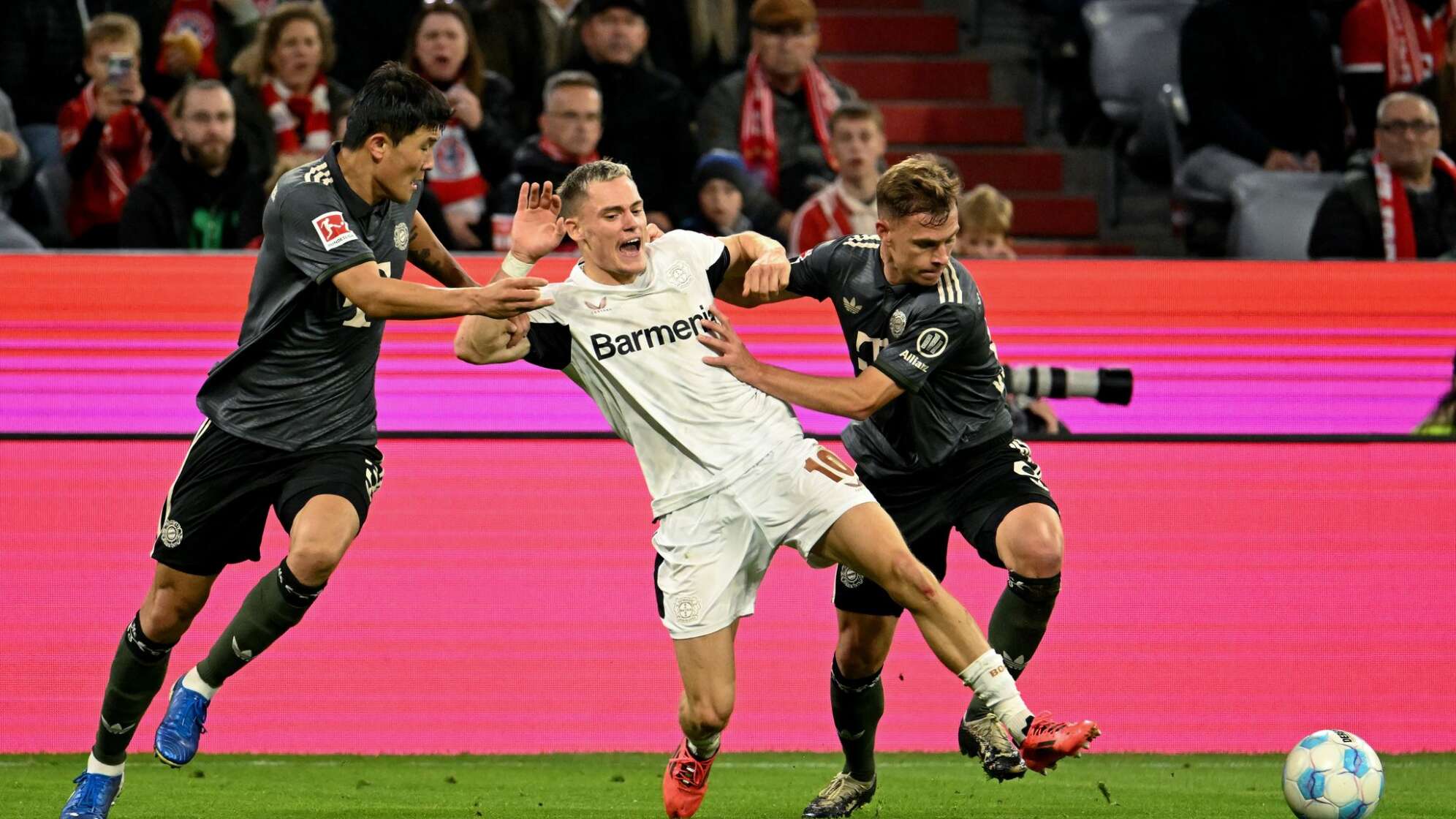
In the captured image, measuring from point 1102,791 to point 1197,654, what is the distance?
122 centimetres

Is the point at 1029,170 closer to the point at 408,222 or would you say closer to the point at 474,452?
the point at 474,452

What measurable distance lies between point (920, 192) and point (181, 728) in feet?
8.68

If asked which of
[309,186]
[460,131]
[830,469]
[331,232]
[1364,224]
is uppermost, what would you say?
[309,186]

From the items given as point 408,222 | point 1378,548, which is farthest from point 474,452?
point 1378,548

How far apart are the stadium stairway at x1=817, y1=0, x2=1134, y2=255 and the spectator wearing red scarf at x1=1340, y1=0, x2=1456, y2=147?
1487 mm

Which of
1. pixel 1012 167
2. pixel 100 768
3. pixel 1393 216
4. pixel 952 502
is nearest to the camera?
pixel 100 768

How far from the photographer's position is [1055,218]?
36.7 feet

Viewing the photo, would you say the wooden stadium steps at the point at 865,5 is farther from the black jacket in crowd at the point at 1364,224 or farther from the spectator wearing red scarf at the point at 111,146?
the spectator wearing red scarf at the point at 111,146

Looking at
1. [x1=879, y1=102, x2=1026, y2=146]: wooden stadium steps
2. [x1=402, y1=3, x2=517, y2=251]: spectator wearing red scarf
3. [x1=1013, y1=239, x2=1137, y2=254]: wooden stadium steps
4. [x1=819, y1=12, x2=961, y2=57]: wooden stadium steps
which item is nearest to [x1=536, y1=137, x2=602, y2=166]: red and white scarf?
[x1=402, y1=3, x2=517, y2=251]: spectator wearing red scarf

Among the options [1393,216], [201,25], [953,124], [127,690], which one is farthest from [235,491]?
[953,124]

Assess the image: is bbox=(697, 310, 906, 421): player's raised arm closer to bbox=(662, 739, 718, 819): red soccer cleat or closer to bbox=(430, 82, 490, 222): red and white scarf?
bbox=(662, 739, 718, 819): red soccer cleat

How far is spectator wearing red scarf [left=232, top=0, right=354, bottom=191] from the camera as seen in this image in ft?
30.1

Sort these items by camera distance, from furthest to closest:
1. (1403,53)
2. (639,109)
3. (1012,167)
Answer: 1. (1012,167)
2. (1403,53)
3. (639,109)

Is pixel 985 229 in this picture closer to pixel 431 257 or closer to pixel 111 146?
pixel 431 257
